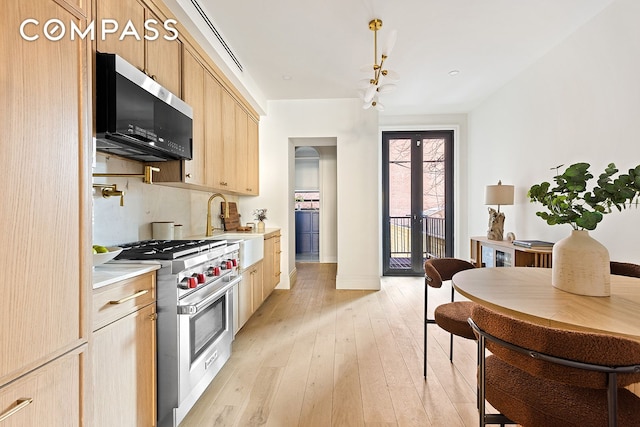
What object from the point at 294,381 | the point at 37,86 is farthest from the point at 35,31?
the point at 294,381

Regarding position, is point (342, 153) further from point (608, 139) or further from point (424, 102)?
point (608, 139)

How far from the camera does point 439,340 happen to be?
Result: 2564mm

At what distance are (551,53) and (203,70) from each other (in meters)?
3.45

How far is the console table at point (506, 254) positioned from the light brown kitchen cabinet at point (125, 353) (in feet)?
9.88

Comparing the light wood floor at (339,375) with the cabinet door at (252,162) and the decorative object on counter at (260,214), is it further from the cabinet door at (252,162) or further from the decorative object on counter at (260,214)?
the cabinet door at (252,162)

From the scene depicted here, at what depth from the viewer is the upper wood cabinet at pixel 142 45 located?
1.49 m

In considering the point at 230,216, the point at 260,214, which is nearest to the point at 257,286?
the point at 230,216

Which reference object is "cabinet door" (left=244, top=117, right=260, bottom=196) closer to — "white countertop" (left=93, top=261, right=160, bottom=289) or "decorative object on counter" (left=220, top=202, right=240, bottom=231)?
"decorative object on counter" (left=220, top=202, right=240, bottom=231)

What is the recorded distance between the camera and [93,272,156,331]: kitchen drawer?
110 cm

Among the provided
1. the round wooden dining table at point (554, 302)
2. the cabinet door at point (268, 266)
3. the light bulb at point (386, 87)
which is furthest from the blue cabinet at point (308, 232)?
the round wooden dining table at point (554, 302)

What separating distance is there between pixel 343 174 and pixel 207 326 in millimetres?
2937

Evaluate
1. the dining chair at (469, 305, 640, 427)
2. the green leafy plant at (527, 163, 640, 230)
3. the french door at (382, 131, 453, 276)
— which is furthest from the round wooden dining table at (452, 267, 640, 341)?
the french door at (382, 131, 453, 276)

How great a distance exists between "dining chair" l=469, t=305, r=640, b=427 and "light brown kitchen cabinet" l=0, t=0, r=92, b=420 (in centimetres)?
133

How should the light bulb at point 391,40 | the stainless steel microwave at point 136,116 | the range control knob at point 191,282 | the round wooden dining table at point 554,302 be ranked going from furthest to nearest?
the light bulb at point 391,40, the range control knob at point 191,282, the stainless steel microwave at point 136,116, the round wooden dining table at point 554,302
